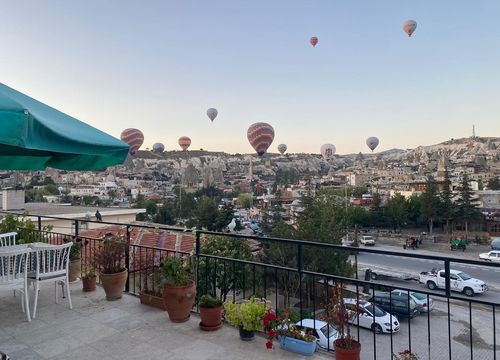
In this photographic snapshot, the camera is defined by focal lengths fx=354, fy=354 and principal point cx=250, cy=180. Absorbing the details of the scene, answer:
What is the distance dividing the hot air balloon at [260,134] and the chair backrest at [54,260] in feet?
122

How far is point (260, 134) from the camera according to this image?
4056 cm

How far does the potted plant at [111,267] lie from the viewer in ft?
13.7

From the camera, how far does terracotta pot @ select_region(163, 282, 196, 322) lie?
3.45 metres

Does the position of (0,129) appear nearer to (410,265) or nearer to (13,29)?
(13,29)

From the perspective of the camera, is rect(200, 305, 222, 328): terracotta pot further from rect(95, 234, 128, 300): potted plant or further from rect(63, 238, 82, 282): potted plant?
rect(63, 238, 82, 282): potted plant

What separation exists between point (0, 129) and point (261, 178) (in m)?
128

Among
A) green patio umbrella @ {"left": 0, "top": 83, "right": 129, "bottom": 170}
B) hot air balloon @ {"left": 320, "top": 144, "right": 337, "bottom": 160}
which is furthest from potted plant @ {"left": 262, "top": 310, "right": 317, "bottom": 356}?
hot air balloon @ {"left": 320, "top": 144, "right": 337, "bottom": 160}

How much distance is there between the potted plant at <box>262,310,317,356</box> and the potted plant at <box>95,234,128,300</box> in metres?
2.07

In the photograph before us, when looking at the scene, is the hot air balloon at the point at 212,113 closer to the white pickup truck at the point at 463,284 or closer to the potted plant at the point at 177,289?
the white pickup truck at the point at 463,284

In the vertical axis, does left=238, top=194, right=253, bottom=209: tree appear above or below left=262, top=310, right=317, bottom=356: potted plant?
below

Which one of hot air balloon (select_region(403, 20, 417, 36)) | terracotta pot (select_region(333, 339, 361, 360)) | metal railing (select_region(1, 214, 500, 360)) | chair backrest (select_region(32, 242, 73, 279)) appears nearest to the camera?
terracotta pot (select_region(333, 339, 361, 360))

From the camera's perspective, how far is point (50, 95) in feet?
42.3

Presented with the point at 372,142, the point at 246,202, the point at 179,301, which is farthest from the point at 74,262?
the point at 246,202

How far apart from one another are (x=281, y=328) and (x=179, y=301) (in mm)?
1062
